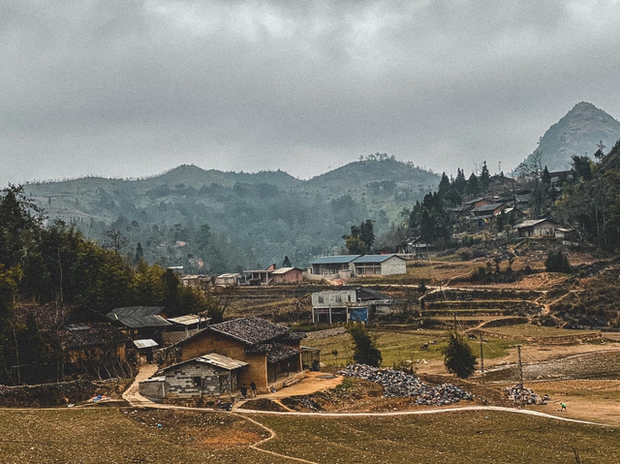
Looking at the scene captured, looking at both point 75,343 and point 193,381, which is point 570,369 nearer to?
point 193,381

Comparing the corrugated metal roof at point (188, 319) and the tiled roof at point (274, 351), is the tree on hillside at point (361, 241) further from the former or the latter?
the tiled roof at point (274, 351)

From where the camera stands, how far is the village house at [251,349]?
126 ft

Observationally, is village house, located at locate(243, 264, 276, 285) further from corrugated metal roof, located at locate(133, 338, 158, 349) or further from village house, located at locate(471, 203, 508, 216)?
corrugated metal roof, located at locate(133, 338, 158, 349)

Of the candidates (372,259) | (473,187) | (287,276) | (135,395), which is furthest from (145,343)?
(473,187)

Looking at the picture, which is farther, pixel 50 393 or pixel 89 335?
pixel 89 335

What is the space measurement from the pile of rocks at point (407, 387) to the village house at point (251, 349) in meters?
4.65

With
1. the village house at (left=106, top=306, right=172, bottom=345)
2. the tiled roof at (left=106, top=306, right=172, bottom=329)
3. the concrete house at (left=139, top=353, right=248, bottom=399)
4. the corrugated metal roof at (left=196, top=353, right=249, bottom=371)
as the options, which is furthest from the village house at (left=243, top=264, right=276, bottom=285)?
the concrete house at (left=139, top=353, right=248, bottom=399)

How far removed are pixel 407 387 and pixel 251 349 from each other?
1011 centimetres

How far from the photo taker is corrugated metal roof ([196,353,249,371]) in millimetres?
35781

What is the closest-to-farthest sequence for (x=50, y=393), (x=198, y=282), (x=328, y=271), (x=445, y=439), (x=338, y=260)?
1. (x=445, y=439)
2. (x=50, y=393)
3. (x=198, y=282)
4. (x=338, y=260)
5. (x=328, y=271)

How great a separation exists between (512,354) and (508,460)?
33932 mm

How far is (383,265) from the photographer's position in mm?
112125

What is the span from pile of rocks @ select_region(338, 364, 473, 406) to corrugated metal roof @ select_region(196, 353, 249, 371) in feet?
30.4

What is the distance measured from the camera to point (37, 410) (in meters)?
30.5
